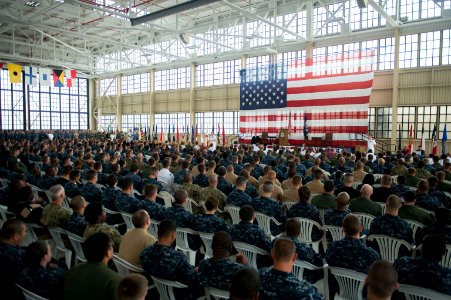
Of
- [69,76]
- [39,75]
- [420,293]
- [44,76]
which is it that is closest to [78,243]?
[420,293]

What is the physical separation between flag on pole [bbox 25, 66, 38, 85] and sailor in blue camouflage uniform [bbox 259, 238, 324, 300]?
2782 centimetres

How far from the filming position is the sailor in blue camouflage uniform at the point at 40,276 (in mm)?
2885

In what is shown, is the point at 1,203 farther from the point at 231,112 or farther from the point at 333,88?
the point at 231,112

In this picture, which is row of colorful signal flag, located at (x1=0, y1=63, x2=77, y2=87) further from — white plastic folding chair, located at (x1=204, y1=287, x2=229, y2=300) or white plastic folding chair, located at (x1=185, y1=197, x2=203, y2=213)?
white plastic folding chair, located at (x1=204, y1=287, x2=229, y2=300)

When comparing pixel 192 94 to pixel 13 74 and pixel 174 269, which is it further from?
pixel 174 269

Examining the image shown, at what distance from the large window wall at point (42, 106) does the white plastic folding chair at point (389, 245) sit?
1440 inches

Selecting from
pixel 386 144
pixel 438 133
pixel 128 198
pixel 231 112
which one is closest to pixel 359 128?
pixel 386 144

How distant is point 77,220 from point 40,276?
172 cm

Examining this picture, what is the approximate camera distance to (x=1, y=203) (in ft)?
21.4

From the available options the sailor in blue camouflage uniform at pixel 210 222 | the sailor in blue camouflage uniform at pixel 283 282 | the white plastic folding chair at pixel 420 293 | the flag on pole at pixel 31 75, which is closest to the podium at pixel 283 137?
the sailor in blue camouflage uniform at pixel 210 222

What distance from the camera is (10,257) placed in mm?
Result: 3318

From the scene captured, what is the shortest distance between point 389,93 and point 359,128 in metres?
3.05

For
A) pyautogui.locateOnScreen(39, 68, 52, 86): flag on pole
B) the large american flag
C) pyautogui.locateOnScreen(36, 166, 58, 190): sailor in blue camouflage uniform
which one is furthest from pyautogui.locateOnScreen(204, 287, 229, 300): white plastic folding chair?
pyautogui.locateOnScreen(39, 68, 52, 86): flag on pole

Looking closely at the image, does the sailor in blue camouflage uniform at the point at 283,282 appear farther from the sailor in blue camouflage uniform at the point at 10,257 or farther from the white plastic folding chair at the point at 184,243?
the white plastic folding chair at the point at 184,243
